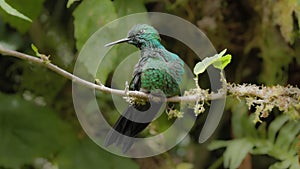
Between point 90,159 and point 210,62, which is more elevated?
point 210,62

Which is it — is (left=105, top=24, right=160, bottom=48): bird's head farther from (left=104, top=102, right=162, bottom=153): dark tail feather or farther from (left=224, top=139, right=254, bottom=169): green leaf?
(left=224, top=139, right=254, bottom=169): green leaf

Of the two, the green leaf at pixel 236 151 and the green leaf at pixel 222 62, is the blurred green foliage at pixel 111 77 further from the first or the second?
the green leaf at pixel 222 62

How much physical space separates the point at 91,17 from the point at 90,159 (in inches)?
15.8

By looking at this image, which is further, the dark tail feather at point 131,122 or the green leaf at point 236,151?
the green leaf at point 236,151

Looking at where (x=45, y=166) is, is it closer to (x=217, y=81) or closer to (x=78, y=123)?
(x=78, y=123)

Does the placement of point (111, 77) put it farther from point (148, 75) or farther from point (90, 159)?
point (148, 75)

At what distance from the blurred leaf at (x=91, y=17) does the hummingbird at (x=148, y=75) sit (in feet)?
0.79

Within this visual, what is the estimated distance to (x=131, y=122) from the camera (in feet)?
2.66

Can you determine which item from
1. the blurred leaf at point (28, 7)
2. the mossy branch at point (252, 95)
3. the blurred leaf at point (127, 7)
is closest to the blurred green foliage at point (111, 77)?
the blurred leaf at point (28, 7)

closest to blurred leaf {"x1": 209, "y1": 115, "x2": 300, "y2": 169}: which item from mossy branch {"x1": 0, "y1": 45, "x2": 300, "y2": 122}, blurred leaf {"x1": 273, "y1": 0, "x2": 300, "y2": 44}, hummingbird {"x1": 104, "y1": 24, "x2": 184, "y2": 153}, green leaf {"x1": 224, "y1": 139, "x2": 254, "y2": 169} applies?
green leaf {"x1": 224, "y1": 139, "x2": 254, "y2": 169}

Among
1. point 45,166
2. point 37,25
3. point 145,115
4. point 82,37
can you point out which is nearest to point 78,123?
point 45,166

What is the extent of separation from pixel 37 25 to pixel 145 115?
677mm

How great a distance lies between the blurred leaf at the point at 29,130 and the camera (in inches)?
51.8

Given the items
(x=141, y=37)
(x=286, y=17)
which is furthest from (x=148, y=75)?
(x=286, y=17)
